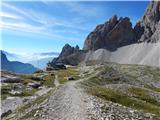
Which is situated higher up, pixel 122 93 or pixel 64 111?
pixel 64 111

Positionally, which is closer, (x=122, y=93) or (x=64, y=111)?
(x=64, y=111)

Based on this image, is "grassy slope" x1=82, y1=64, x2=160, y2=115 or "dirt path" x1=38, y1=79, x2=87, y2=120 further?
"grassy slope" x1=82, y1=64, x2=160, y2=115

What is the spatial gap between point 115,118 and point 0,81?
140506mm

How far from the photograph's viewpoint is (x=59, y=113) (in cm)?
4475

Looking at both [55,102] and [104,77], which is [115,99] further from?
[104,77]

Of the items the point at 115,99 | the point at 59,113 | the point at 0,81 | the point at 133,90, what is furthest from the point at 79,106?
the point at 0,81

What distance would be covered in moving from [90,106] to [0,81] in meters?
132

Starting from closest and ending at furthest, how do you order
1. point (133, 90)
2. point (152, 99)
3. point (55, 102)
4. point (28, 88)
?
1. point (55, 102)
2. point (152, 99)
3. point (133, 90)
4. point (28, 88)

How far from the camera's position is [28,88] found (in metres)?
154

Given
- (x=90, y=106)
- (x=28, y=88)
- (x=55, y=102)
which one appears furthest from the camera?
(x=28, y=88)

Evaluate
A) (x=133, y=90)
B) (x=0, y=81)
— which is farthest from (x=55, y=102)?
(x=0, y=81)

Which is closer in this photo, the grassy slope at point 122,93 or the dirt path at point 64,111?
the dirt path at point 64,111

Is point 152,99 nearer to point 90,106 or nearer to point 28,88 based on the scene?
point 90,106

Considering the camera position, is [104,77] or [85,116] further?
[104,77]
